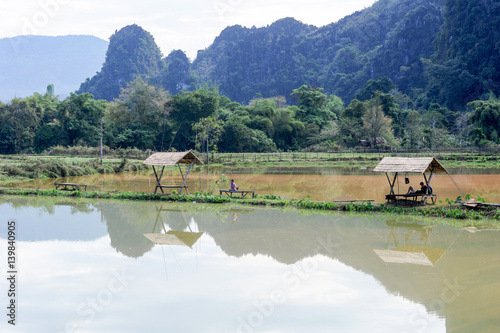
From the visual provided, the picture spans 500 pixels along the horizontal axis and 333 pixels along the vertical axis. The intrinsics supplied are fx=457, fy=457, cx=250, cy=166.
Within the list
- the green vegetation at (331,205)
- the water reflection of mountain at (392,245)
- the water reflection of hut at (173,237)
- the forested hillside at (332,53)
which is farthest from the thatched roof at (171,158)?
the forested hillside at (332,53)

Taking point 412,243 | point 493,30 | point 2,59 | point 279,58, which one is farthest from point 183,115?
point 2,59

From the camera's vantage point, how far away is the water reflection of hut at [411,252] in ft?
→ 31.4

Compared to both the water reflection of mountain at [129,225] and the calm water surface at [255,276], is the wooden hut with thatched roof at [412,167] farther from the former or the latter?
the water reflection of mountain at [129,225]

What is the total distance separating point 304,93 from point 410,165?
155 ft

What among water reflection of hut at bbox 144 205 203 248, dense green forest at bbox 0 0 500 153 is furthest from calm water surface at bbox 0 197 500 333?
dense green forest at bbox 0 0 500 153

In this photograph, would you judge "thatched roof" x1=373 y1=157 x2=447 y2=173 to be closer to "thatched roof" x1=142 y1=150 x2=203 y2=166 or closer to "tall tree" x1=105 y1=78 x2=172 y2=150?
"thatched roof" x1=142 y1=150 x2=203 y2=166

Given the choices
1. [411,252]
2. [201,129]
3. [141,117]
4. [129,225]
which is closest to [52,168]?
[129,225]

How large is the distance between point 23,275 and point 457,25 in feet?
287

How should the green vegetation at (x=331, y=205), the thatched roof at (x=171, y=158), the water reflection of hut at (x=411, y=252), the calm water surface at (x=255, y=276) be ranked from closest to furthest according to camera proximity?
the calm water surface at (x=255, y=276) < the water reflection of hut at (x=411, y=252) < the green vegetation at (x=331, y=205) < the thatched roof at (x=171, y=158)

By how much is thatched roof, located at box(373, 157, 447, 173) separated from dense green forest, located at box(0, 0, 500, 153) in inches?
1017

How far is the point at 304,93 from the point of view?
61281 mm

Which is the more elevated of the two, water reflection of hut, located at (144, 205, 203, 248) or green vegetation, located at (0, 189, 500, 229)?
green vegetation, located at (0, 189, 500, 229)

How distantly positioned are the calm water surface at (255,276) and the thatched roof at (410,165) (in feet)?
6.35

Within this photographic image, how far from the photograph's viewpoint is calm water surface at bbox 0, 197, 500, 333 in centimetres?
669
